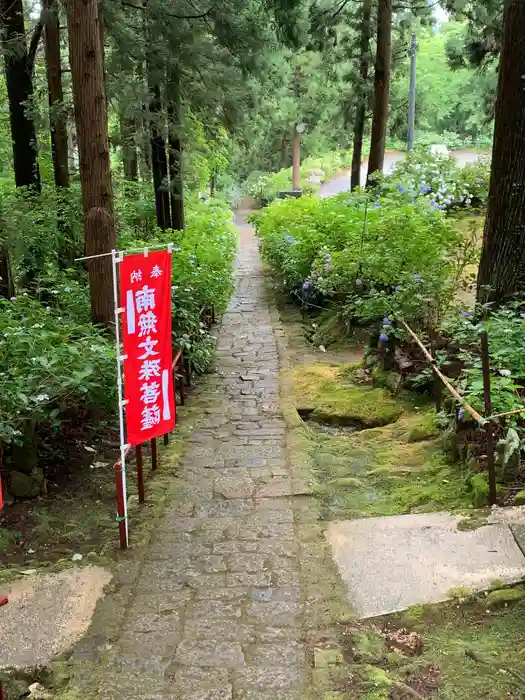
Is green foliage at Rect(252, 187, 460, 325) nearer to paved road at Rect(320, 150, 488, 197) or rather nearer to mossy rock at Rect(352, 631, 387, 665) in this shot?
mossy rock at Rect(352, 631, 387, 665)

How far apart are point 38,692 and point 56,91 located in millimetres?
9839

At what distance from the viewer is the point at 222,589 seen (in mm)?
4164

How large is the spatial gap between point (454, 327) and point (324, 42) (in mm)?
12290

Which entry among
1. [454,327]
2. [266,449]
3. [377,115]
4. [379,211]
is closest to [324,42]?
[377,115]

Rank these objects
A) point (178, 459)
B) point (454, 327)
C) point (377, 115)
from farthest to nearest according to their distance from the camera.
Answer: point (377, 115)
point (454, 327)
point (178, 459)

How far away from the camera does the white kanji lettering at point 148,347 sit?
495 centimetres

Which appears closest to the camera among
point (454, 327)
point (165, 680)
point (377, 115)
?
point (165, 680)

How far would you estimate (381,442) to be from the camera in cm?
653

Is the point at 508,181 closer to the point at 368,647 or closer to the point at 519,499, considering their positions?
the point at 519,499

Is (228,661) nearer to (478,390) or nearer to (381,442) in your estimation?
(478,390)

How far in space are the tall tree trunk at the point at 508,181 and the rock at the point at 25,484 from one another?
→ 4.82 m

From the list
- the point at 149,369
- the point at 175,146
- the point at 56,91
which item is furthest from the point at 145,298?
the point at 175,146

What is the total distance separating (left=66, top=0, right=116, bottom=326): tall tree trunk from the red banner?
180cm

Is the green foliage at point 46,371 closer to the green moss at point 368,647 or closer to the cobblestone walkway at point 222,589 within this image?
the cobblestone walkway at point 222,589
